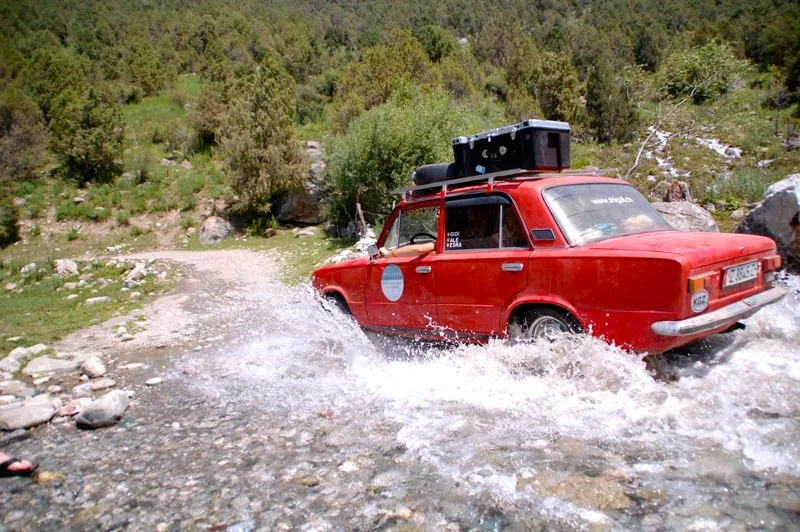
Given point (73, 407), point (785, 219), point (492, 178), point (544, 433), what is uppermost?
point (492, 178)

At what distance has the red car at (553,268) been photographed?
3324 mm

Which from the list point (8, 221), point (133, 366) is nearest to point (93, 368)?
point (133, 366)

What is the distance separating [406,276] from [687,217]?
230 inches

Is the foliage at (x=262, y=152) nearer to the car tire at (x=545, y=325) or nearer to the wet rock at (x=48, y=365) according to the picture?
the wet rock at (x=48, y=365)

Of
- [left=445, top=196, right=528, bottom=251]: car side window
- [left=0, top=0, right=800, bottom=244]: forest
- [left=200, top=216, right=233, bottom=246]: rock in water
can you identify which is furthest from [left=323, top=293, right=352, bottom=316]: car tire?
[left=200, top=216, right=233, bottom=246]: rock in water

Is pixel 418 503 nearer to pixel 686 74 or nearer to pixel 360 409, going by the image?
pixel 360 409

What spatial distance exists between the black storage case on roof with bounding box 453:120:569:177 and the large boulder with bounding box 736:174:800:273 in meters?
3.62

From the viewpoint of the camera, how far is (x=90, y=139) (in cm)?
2366

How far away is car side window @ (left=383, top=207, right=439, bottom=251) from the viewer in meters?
5.18

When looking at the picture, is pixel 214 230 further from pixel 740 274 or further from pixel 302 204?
pixel 740 274

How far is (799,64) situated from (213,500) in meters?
33.6

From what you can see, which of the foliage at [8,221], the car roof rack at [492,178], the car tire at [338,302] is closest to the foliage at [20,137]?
the foliage at [8,221]

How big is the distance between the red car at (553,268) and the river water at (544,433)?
0.82 ft

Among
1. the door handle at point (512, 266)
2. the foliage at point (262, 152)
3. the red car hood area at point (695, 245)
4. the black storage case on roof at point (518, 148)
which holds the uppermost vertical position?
the foliage at point (262, 152)
